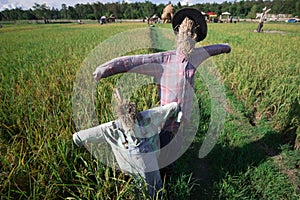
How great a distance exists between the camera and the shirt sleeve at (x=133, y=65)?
3.30 ft

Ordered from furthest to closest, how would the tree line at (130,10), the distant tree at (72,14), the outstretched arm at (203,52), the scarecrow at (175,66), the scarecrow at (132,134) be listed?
the distant tree at (72,14)
the tree line at (130,10)
the outstretched arm at (203,52)
the scarecrow at (175,66)
the scarecrow at (132,134)

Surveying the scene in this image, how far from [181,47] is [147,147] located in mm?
629

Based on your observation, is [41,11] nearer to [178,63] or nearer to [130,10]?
[130,10]

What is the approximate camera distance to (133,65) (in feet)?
3.62

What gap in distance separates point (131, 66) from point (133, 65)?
1 centimetres

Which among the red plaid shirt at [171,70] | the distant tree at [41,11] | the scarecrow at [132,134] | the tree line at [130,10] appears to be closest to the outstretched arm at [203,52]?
the red plaid shirt at [171,70]

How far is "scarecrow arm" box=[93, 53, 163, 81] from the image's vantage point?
1007 millimetres

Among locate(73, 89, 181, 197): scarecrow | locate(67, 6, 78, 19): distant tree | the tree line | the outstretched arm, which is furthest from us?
locate(67, 6, 78, 19): distant tree

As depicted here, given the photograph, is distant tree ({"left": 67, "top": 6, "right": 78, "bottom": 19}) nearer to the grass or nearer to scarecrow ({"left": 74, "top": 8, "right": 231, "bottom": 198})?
the grass

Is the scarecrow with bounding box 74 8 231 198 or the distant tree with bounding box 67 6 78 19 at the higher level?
the distant tree with bounding box 67 6 78 19

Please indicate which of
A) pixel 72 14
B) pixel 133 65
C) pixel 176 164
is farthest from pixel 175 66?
pixel 72 14

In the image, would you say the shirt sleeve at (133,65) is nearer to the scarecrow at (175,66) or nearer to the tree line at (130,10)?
the scarecrow at (175,66)

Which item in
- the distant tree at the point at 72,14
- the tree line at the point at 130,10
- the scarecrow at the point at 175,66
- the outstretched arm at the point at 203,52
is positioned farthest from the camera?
the distant tree at the point at 72,14

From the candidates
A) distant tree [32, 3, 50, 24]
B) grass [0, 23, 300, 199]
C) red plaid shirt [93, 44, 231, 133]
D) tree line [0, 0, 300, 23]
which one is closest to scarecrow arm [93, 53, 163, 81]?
red plaid shirt [93, 44, 231, 133]
